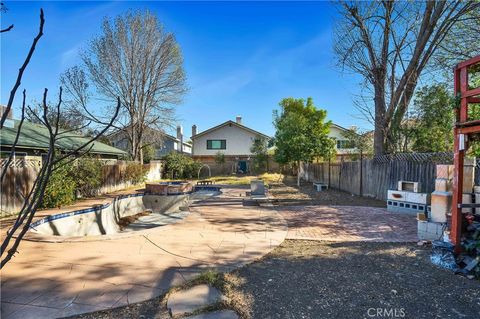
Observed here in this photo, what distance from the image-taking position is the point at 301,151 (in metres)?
15.8

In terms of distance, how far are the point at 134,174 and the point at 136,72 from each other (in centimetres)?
781

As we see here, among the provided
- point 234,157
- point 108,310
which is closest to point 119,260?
point 108,310

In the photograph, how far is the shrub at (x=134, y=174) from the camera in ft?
54.8

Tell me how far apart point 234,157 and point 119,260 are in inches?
963

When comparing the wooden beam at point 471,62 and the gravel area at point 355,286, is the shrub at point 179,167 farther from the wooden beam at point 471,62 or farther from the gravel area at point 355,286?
the wooden beam at point 471,62

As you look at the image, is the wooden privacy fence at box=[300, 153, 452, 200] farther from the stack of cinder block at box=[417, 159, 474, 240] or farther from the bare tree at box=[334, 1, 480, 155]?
the stack of cinder block at box=[417, 159, 474, 240]

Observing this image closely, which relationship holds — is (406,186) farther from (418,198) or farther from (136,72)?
(136,72)

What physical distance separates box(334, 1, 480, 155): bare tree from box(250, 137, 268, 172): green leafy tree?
555 inches

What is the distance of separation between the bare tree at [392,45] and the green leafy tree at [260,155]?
14101mm

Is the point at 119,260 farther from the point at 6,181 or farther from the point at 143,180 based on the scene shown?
the point at 143,180

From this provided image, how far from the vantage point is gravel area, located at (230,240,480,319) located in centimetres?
293

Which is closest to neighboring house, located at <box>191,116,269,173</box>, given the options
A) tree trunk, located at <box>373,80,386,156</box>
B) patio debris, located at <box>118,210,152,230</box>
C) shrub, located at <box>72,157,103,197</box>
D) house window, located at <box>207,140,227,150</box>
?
house window, located at <box>207,140,227,150</box>

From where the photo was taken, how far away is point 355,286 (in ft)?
11.3

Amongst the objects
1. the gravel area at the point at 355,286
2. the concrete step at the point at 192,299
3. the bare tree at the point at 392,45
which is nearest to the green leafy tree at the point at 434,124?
the bare tree at the point at 392,45
